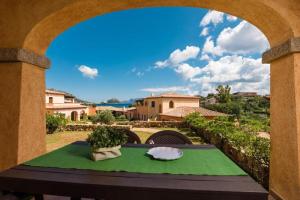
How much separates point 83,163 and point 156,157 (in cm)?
67

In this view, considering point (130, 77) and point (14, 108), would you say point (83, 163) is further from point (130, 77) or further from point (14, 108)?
point (130, 77)

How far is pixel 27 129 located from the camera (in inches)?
116

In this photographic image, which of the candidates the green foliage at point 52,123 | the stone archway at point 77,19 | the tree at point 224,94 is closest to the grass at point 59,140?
the green foliage at point 52,123

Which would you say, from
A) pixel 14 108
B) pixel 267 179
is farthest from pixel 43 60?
pixel 267 179

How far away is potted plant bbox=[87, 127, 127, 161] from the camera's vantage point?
1885mm

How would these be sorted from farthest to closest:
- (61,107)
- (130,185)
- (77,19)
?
(61,107) < (77,19) < (130,185)

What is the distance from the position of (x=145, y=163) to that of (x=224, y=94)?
38.6 m

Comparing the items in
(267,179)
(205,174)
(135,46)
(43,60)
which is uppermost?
(135,46)

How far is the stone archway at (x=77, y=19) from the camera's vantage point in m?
2.52

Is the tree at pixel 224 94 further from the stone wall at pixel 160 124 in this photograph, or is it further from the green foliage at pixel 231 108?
the stone wall at pixel 160 124

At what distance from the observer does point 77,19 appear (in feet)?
10.4

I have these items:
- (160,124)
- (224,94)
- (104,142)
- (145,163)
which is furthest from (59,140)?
(224,94)

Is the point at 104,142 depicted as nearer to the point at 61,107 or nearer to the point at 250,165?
the point at 250,165

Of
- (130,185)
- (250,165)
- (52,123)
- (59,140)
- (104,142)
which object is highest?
(104,142)
